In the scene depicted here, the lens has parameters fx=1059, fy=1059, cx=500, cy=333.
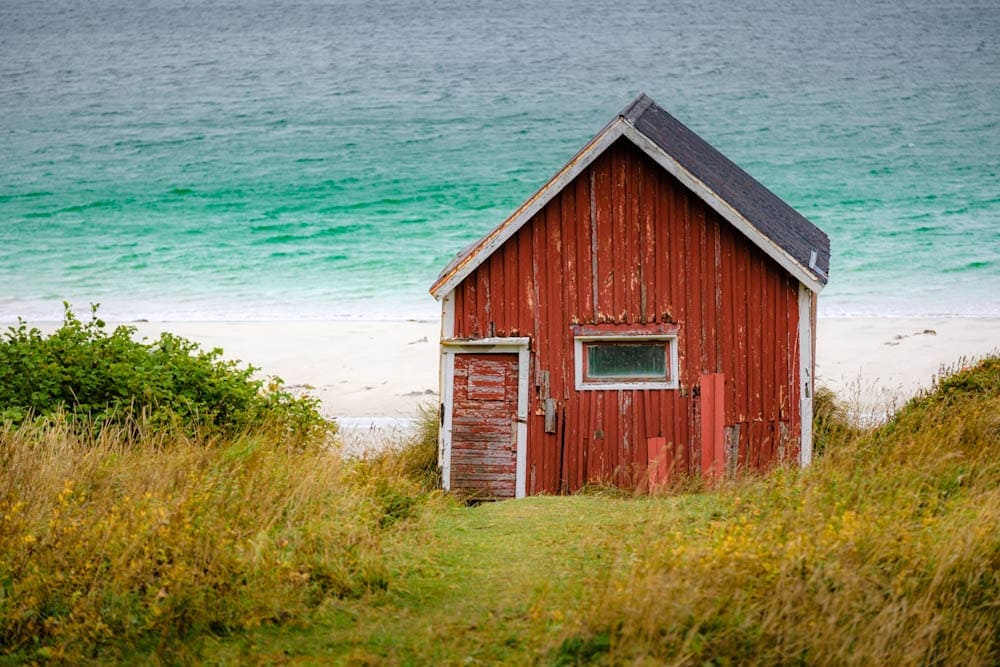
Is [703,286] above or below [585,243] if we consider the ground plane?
below

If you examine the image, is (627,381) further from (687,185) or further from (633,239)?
(687,185)

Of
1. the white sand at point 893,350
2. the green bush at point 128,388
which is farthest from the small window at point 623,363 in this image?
the white sand at point 893,350

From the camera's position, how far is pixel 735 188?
589 inches

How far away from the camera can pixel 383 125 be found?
62469 millimetres

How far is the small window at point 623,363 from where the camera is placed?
44.1 ft

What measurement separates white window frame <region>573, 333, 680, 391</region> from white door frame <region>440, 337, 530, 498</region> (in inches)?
26.1

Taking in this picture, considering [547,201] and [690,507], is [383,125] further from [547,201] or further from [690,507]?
[690,507]

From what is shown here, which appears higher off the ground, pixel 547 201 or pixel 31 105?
pixel 31 105

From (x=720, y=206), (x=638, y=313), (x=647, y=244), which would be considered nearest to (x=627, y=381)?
(x=638, y=313)

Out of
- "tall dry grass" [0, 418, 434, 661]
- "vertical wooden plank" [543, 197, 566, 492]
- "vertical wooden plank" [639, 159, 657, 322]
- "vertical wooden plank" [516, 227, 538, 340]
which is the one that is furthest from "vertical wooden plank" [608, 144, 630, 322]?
"tall dry grass" [0, 418, 434, 661]

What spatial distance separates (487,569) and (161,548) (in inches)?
95.3

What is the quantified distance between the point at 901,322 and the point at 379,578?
26.9 m

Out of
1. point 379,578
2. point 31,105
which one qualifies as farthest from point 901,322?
point 31,105

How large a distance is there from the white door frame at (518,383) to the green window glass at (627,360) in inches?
33.7
